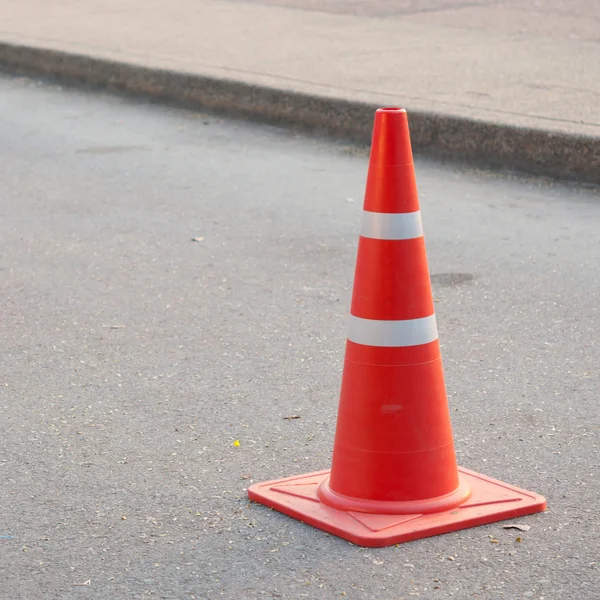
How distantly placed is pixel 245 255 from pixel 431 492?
107 inches

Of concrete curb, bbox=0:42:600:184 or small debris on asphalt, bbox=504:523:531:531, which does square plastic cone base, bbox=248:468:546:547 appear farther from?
concrete curb, bbox=0:42:600:184

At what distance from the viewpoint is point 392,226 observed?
10.3 feet

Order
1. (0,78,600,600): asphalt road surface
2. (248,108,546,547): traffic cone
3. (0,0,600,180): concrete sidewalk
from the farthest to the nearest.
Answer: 1. (0,0,600,180): concrete sidewalk
2. (248,108,546,547): traffic cone
3. (0,78,600,600): asphalt road surface

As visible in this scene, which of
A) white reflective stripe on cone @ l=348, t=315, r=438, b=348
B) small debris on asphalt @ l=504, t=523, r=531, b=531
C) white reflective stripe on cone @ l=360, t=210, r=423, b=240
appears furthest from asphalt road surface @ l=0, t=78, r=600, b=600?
white reflective stripe on cone @ l=360, t=210, r=423, b=240

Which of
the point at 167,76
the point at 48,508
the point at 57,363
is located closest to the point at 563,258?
the point at 57,363

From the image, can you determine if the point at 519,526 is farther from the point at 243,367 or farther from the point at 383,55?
the point at 383,55

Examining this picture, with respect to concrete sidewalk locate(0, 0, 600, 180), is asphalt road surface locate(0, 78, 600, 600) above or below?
below

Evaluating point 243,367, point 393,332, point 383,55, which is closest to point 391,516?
point 393,332

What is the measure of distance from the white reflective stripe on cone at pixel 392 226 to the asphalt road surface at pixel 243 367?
74 cm

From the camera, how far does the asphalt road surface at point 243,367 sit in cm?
293

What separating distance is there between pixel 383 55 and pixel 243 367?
637 centimetres

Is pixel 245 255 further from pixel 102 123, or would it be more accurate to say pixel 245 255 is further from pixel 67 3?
pixel 67 3

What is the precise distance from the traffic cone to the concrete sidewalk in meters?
4.03

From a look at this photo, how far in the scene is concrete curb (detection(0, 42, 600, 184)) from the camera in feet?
23.4
